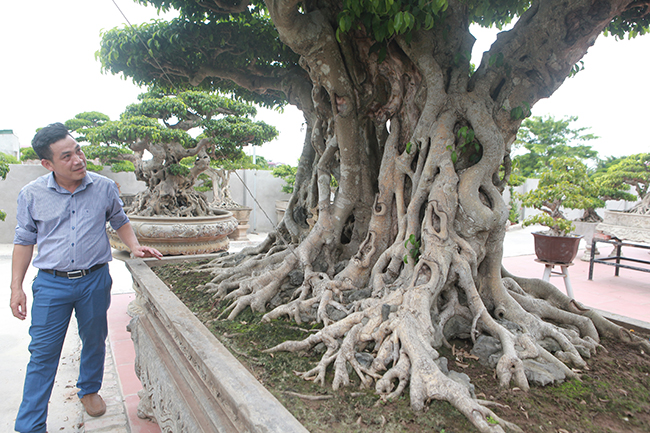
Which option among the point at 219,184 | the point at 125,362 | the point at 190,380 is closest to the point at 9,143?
the point at 219,184

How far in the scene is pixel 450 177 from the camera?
2061mm

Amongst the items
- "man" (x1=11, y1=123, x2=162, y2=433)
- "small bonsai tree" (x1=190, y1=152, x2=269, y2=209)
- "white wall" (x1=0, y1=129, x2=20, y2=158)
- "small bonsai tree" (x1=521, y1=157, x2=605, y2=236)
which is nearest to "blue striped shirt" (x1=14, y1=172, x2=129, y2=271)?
"man" (x1=11, y1=123, x2=162, y2=433)

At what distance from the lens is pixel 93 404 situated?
211 centimetres

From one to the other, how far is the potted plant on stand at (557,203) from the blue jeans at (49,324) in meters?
3.47

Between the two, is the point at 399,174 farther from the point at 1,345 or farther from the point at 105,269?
the point at 1,345

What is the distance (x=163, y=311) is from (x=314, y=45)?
1593 millimetres

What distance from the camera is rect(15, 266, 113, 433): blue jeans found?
5.82 ft

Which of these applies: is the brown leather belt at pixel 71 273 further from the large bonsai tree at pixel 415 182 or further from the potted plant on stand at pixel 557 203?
the potted plant on stand at pixel 557 203

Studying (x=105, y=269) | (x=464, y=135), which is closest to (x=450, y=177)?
(x=464, y=135)

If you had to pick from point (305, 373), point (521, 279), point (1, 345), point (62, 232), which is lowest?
point (1, 345)

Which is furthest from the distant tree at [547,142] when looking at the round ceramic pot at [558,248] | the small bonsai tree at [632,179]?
the round ceramic pot at [558,248]

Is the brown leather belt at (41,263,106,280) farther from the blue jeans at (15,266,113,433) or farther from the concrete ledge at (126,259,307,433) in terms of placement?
the concrete ledge at (126,259,307,433)

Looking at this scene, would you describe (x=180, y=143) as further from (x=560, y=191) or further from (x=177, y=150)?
(x=560, y=191)

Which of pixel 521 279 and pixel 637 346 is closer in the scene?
pixel 637 346
